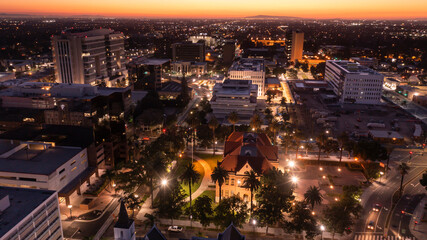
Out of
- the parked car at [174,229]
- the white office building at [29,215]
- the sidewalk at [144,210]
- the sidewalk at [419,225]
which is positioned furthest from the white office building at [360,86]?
the white office building at [29,215]

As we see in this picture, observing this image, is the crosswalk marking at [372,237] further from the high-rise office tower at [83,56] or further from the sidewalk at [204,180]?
the high-rise office tower at [83,56]

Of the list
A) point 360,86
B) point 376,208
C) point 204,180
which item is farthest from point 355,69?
point 204,180

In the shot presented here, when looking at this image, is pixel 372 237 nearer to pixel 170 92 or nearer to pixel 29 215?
pixel 29 215

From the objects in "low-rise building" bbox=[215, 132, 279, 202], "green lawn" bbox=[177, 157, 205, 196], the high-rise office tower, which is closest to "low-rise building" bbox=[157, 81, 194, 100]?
the high-rise office tower

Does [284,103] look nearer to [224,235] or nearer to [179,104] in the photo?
[179,104]

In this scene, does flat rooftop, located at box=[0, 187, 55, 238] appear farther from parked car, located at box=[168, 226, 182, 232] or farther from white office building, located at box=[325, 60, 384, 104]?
white office building, located at box=[325, 60, 384, 104]

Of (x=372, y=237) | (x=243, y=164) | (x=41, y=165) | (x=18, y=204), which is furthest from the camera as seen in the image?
(x=243, y=164)
